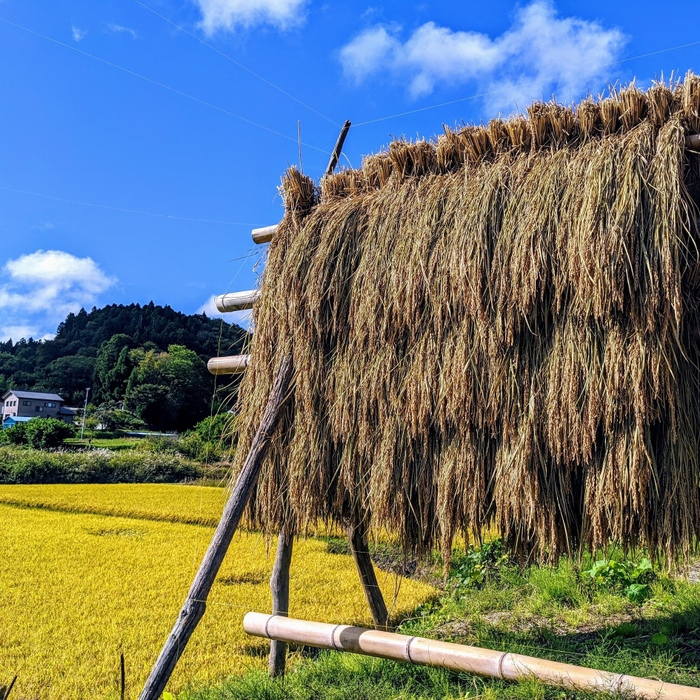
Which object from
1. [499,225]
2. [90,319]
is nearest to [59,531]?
[499,225]

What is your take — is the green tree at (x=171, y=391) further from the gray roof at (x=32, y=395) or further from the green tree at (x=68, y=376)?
the green tree at (x=68, y=376)

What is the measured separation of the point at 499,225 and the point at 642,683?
2029mm

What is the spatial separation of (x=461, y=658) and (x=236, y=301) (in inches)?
98.7

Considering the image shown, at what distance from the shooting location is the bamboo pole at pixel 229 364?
384cm

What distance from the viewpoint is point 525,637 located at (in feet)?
14.3

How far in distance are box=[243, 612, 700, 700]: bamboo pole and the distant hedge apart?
11.6m

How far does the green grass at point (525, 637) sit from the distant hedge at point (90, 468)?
33.0 ft

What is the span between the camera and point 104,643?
15.1 feet

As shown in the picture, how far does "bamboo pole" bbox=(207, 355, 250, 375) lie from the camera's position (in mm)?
3838

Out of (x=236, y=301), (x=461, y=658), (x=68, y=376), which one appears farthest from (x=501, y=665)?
(x=68, y=376)

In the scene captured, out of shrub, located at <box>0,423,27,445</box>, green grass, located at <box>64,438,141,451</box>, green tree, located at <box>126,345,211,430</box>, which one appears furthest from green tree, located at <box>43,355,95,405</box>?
shrub, located at <box>0,423,27,445</box>

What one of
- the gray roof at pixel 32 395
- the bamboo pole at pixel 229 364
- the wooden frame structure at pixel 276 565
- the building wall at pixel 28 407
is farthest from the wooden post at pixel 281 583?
the gray roof at pixel 32 395

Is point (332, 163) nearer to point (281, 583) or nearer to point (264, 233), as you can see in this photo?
point (264, 233)

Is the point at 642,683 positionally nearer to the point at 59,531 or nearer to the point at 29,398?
the point at 59,531
